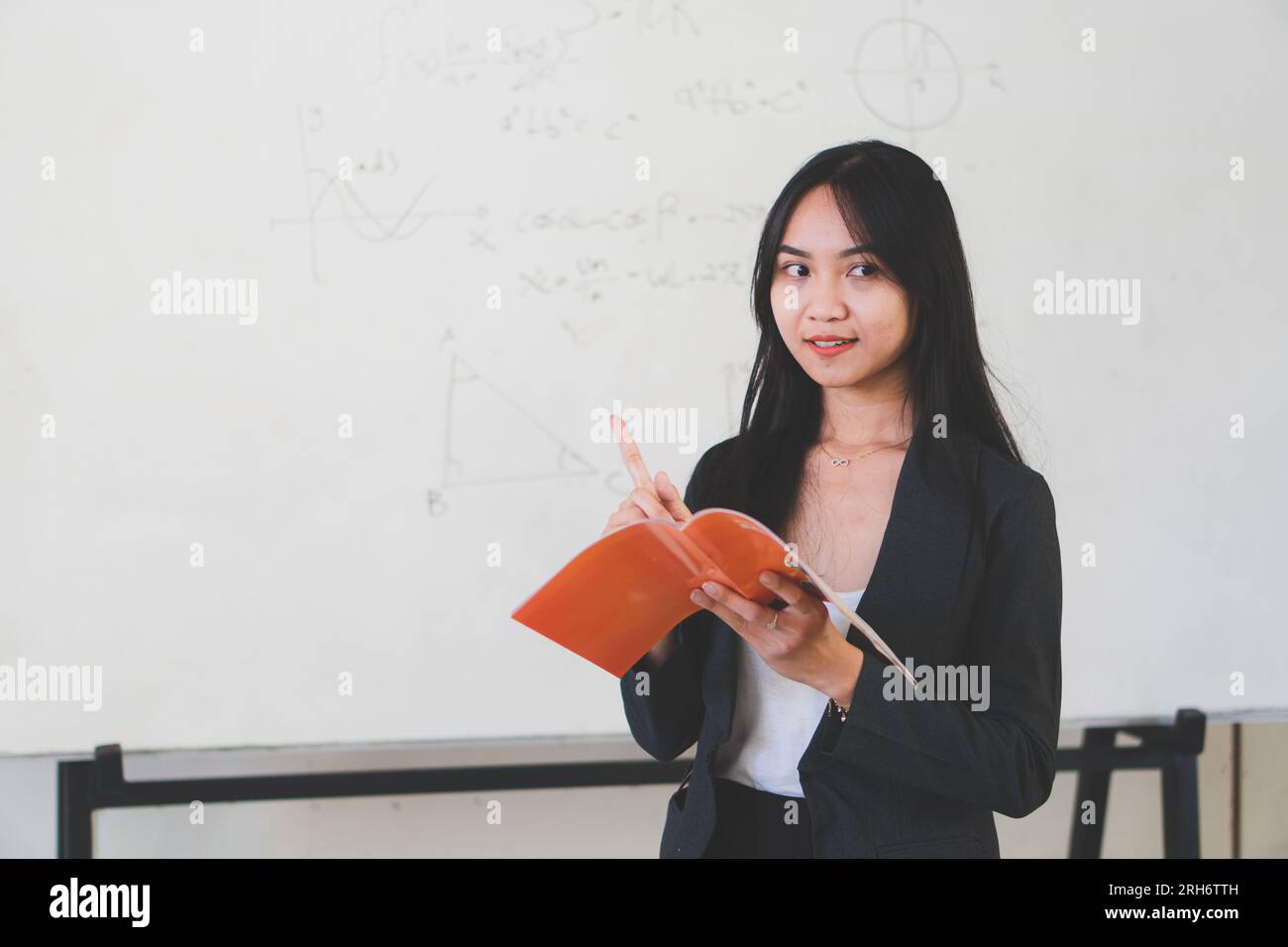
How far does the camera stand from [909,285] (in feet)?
2.85

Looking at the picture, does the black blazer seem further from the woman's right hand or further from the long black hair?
the woman's right hand

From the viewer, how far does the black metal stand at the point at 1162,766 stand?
5.33 ft

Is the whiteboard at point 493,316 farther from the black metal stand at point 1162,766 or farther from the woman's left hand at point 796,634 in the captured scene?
the woman's left hand at point 796,634

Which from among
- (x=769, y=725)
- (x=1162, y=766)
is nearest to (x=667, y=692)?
(x=769, y=725)

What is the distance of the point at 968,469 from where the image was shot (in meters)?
0.87

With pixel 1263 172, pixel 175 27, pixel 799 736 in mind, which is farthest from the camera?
pixel 1263 172

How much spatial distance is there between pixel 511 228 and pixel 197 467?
1.89ft

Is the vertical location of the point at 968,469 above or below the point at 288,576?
above

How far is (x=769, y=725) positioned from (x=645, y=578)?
0.20 m

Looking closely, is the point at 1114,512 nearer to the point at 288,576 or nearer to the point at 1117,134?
the point at 1117,134

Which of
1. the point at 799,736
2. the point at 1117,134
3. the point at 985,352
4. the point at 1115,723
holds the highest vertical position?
the point at 1117,134

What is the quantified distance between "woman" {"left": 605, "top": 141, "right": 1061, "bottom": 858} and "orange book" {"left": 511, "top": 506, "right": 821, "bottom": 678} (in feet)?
0.10

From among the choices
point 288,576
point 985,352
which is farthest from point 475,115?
point 985,352

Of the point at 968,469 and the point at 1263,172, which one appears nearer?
the point at 968,469
